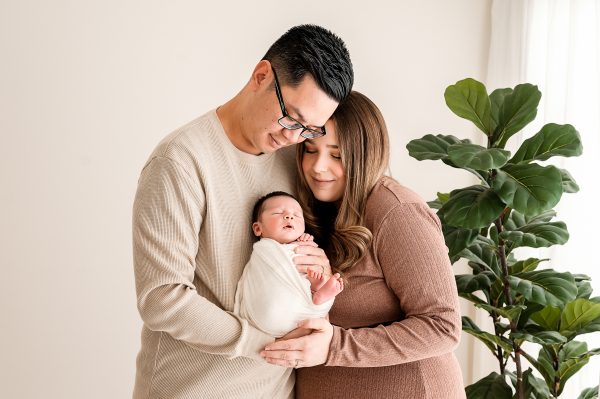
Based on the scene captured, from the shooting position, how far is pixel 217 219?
5.50 ft

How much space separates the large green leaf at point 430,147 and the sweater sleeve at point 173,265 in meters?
0.98

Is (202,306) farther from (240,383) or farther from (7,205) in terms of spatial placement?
(7,205)

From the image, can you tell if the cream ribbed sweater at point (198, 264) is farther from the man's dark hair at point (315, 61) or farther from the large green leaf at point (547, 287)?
the large green leaf at point (547, 287)

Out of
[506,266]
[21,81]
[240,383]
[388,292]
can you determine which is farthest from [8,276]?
[506,266]

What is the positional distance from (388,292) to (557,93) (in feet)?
5.12

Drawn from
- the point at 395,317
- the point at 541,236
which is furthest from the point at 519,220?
the point at 395,317

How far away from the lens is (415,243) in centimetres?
173

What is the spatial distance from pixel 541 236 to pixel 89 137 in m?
1.91

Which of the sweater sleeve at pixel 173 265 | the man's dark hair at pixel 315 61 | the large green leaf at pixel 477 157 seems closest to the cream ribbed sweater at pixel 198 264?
the sweater sleeve at pixel 173 265

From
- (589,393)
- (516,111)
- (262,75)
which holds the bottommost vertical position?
(589,393)

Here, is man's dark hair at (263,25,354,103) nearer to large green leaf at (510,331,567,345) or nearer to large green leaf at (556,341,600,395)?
large green leaf at (510,331,567,345)

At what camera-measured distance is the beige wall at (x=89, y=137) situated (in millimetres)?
2893

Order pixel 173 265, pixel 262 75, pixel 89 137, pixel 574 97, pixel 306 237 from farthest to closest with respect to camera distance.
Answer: pixel 89 137
pixel 574 97
pixel 306 237
pixel 262 75
pixel 173 265

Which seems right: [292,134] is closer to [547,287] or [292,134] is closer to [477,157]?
[477,157]
